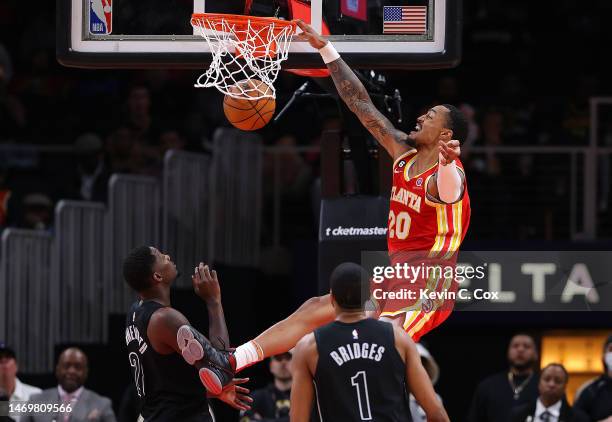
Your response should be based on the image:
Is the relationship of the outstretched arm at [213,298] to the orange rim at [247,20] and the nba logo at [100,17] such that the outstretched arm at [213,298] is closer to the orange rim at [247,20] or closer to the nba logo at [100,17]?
the orange rim at [247,20]

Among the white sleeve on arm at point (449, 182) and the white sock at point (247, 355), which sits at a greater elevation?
the white sleeve on arm at point (449, 182)

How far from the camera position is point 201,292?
811 centimetres

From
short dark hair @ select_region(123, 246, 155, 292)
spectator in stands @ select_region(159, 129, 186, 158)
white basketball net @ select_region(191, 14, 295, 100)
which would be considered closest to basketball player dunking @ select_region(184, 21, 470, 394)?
white basketball net @ select_region(191, 14, 295, 100)

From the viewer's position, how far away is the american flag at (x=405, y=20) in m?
8.95

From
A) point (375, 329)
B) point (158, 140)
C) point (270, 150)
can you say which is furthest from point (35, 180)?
point (375, 329)

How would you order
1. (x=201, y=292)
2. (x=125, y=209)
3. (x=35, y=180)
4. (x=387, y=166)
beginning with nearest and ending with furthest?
(x=201, y=292), (x=387, y=166), (x=125, y=209), (x=35, y=180)

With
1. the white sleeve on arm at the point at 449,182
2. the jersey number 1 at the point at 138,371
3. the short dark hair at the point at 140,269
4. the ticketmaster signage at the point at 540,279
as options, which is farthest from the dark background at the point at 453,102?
the short dark hair at the point at 140,269

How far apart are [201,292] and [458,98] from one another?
7.82m

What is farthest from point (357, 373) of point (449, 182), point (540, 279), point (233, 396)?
point (540, 279)

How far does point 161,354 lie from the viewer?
7.86 metres

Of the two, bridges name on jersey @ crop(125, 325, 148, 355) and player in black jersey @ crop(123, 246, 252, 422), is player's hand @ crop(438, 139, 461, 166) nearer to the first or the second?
player in black jersey @ crop(123, 246, 252, 422)

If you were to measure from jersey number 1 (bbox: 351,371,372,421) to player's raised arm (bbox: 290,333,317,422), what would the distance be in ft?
0.74

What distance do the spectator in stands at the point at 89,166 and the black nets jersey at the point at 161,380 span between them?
6.29m

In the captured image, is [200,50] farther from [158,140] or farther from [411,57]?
[158,140]
